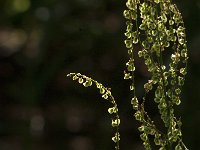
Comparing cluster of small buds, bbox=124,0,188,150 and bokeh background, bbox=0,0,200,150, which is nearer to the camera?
cluster of small buds, bbox=124,0,188,150

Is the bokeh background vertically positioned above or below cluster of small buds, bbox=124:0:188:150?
above

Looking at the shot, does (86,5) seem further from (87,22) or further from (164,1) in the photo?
(164,1)

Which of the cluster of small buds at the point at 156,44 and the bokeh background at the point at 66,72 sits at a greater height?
the bokeh background at the point at 66,72

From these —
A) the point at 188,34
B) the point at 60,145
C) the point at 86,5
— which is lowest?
the point at 60,145

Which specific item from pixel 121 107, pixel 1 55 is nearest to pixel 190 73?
pixel 121 107

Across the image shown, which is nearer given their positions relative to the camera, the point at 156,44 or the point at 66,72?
the point at 156,44

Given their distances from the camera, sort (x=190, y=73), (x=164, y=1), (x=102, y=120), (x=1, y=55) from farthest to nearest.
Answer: (x=1, y=55) < (x=102, y=120) < (x=190, y=73) < (x=164, y=1)

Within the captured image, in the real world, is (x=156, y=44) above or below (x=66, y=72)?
below

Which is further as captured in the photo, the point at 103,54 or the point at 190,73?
the point at 103,54
